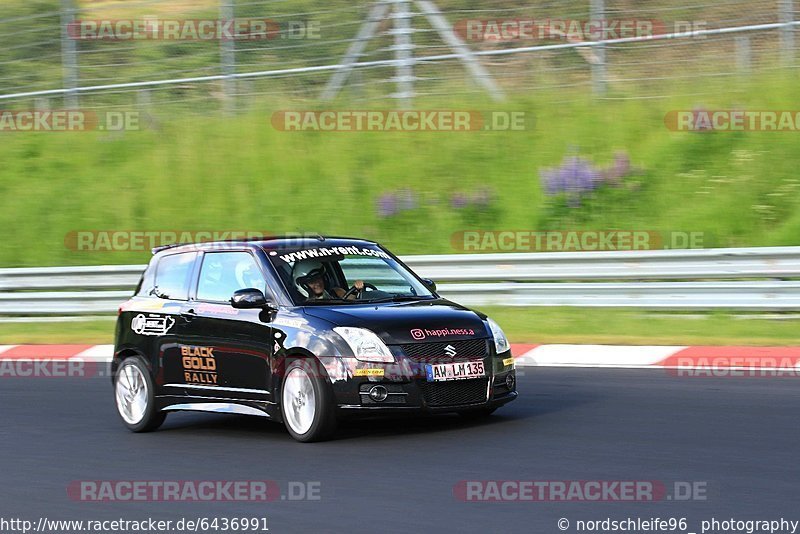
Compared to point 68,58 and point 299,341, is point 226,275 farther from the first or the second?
point 68,58

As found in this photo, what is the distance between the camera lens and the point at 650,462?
7.89m

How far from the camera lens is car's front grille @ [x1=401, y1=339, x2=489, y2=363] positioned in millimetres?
8914

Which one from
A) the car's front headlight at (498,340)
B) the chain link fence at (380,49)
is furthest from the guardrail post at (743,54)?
the car's front headlight at (498,340)

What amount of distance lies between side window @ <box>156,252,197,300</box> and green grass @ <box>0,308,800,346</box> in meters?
5.24

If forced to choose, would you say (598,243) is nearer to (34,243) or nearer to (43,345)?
(43,345)

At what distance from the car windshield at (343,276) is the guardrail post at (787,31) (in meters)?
9.50

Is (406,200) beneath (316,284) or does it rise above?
above

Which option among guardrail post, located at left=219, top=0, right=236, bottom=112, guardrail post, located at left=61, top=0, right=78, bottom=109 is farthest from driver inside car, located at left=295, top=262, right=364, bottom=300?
guardrail post, located at left=61, top=0, right=78, bottom=109

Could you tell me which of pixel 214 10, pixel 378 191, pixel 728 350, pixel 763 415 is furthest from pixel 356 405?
pixel 214 10

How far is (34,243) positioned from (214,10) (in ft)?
18.8

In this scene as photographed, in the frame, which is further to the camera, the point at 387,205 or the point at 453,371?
the point at 387,205

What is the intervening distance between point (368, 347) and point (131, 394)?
2705 mm

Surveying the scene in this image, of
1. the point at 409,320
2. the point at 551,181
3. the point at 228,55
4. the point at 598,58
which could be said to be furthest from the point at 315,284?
the point at 228,55

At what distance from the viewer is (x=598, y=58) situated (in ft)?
62.6
